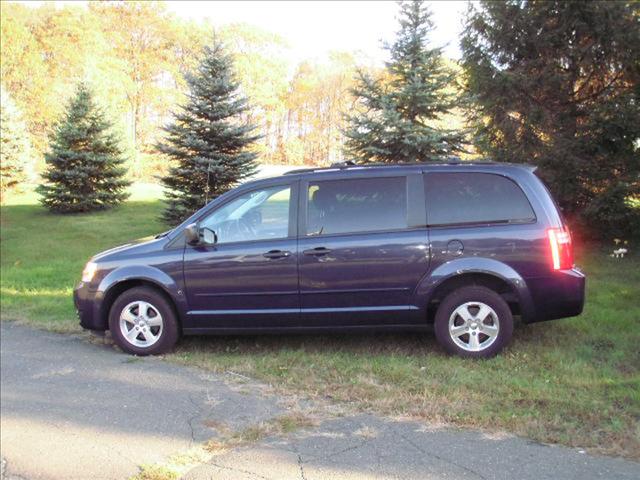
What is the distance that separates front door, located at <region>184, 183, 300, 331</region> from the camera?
5.55 m

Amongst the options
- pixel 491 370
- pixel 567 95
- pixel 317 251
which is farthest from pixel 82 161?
pixel 491 370

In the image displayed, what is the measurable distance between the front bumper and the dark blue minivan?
3 cm

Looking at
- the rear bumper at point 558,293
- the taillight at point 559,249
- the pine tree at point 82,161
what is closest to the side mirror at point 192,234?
the rear bumper at point 558,293

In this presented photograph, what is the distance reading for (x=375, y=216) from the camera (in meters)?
5.55

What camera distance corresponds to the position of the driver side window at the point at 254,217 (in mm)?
5699

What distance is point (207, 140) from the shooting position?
14.2m

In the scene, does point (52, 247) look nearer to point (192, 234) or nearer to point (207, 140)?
point (207, 140)

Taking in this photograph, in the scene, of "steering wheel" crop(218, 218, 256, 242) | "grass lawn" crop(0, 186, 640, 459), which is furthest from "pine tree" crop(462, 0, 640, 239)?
"steering wheel" crop(218, 218, 256, 242)

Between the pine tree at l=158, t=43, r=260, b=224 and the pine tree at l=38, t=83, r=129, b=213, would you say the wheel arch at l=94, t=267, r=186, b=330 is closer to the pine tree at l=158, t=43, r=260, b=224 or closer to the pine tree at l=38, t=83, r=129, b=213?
the pine tree at l=158, t=43, r=260, b=224

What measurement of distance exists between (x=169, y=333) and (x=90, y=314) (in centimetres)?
89

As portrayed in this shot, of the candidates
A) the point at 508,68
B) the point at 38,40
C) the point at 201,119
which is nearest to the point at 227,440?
the point at 508,68

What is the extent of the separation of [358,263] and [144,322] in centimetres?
225

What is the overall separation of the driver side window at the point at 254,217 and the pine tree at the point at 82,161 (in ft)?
45.1

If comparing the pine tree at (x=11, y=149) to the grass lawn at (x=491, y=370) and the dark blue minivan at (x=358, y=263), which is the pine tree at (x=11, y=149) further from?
the dark blue minivan at (x=358, y=263)
